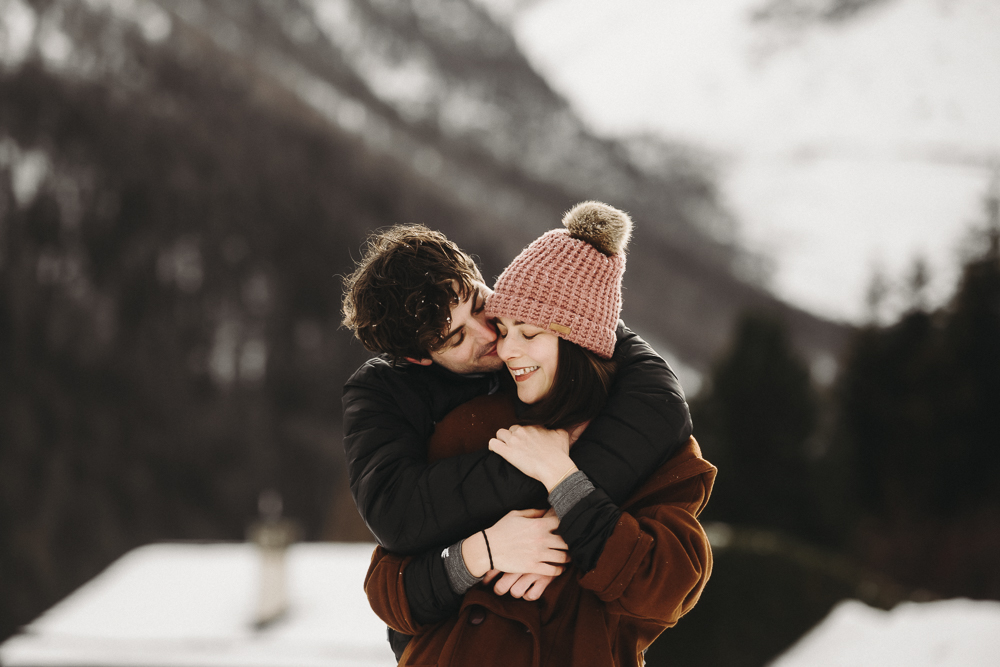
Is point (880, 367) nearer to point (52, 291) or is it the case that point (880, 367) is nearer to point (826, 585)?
point (826, 585)

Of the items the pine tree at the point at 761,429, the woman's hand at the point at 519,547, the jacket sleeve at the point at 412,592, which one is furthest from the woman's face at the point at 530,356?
the pine tree at the point at 761,429

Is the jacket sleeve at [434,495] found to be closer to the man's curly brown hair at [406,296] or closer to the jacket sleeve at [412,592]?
the jacket sleeve at [412,592]

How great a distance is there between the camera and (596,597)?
1.30 m

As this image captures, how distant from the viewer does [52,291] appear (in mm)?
13906

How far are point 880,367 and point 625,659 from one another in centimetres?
1283

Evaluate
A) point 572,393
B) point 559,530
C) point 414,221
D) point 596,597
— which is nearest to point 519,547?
point 559,530

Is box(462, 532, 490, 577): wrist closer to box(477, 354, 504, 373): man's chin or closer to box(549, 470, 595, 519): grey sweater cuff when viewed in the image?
box(549, 470, 595, 519): grey sweater cuff

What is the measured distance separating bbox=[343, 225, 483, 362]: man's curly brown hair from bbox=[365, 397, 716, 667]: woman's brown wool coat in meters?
0.18

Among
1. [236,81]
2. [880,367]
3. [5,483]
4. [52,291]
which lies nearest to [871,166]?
[880,367]

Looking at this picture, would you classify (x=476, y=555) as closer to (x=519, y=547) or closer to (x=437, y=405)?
(x=519, y=547)

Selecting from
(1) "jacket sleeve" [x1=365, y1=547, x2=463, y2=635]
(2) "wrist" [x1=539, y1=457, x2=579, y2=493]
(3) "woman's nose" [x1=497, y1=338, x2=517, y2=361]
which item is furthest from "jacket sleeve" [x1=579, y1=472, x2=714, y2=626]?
(3) "woman's nose" [x1=497, y1=338, x2=517, y2=361]

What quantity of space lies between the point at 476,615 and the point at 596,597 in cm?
20

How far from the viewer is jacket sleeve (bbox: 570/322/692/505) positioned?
1293mm

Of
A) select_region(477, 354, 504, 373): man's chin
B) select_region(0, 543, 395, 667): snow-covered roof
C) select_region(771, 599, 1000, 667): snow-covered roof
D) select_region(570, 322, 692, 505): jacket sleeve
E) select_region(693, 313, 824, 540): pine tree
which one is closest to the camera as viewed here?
select_region(570, 322, 692, 505): jacket sleeve
